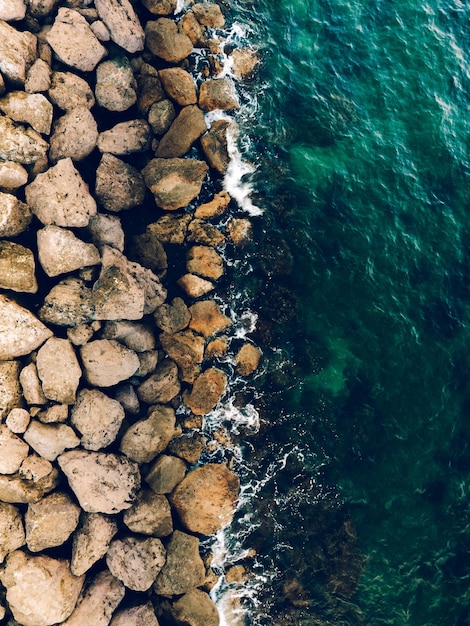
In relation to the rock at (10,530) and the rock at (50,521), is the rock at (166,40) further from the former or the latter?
the rock at (10,530)

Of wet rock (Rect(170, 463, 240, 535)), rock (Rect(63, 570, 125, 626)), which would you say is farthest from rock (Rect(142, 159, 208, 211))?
rock (Rect(63, 570, 125, 626))

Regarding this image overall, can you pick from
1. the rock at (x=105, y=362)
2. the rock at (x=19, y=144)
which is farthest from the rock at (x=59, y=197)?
the rock at (x=105, y=362)

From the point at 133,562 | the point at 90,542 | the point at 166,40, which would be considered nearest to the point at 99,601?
the point at 133,562

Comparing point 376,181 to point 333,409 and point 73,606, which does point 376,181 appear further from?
point 73,606

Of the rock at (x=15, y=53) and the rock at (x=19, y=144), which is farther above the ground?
the rock at (x=15, y=53)

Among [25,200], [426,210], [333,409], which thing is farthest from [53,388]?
[426,210]

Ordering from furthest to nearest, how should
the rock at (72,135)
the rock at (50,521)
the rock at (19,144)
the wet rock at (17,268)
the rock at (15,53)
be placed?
the rock at (72,135) < the rock at (15,53) < the rock at (19,144) < the wet rock at (17,268) < the rock at (50,521)

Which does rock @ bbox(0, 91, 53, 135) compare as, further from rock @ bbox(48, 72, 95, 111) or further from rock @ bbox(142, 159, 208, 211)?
rock @ bbox(142, 159, 208, 211)

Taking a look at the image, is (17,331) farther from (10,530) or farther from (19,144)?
(19,144)
